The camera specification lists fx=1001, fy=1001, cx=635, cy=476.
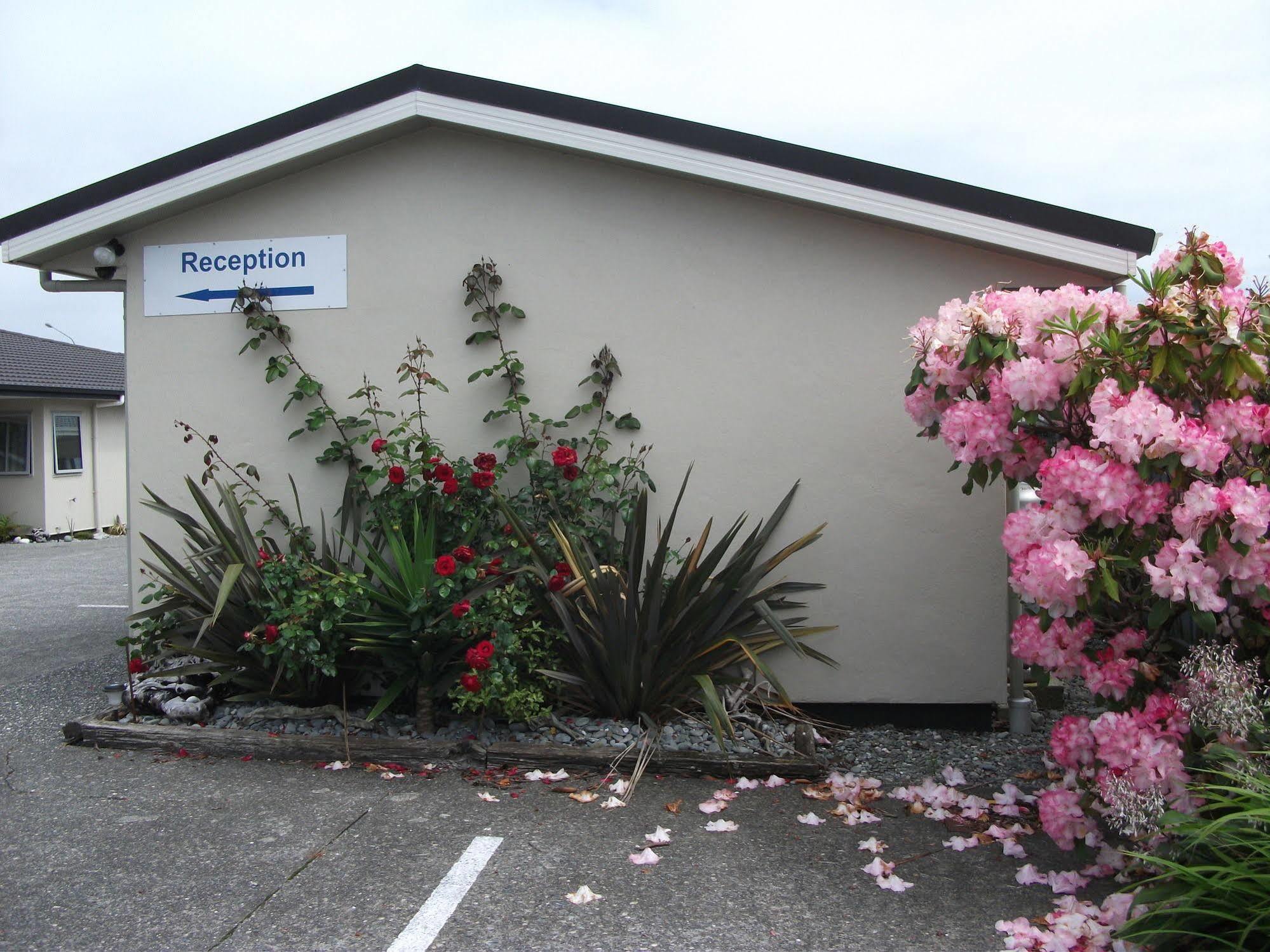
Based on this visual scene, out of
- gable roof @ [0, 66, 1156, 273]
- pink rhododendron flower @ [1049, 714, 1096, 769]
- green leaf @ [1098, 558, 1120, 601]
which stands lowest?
pink rhododendron flower @ [1049, 714, 1096, 769]

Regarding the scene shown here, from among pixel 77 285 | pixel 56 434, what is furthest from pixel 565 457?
pixel 56 434

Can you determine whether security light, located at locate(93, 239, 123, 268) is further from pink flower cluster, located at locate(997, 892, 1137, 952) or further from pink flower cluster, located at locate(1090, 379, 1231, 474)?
pink flower cluster, located at locate(997, 892, 1137, 952)

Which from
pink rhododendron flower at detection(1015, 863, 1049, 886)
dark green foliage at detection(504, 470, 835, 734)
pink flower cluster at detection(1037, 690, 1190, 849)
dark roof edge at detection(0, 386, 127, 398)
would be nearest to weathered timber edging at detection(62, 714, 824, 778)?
dark green foliage at detection(504, 470, 835, 734)

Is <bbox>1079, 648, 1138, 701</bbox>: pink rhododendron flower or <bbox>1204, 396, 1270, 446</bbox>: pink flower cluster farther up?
<bbox>1204, 396, 1270, 446</bbox>: pink flower cluster

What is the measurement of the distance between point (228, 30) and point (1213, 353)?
314 inches

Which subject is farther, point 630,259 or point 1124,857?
point 630,259

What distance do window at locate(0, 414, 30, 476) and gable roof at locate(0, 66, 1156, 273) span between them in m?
13.7

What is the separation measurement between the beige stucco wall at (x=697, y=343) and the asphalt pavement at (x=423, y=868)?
1520 millimetres

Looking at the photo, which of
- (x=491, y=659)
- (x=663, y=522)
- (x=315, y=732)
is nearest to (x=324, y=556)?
(x=315, y=732)

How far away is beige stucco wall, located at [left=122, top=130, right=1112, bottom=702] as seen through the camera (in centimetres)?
549

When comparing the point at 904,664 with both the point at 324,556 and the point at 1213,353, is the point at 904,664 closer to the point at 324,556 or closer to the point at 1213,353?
the point at 1213,353

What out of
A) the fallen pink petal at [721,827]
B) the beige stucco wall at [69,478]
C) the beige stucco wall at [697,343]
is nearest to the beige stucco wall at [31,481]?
the beige stucco wall at [69,478]

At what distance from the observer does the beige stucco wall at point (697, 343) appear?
18.0 ft

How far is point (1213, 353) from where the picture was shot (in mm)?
3316
